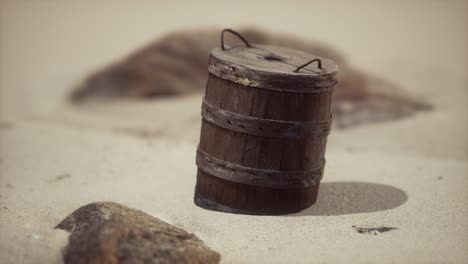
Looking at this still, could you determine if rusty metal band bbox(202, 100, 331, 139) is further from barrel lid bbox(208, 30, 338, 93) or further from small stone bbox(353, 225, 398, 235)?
small stone bbox(353, 225, 398, 235)

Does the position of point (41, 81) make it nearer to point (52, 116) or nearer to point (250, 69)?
point (52, 116)

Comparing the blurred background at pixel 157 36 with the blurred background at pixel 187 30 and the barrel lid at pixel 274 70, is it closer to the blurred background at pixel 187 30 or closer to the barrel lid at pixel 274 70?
the blurred background at pixel 187 30

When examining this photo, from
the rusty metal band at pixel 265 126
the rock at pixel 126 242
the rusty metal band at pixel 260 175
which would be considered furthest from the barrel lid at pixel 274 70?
the rock at pixel 126 242

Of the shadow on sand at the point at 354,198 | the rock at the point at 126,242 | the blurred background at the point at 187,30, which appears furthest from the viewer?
the blurred background at the point at 187,30

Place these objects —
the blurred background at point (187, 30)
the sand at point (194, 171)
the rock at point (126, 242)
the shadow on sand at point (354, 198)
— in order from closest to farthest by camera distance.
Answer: the rock at point (126, 242) < the sand at point (194, 171) < the shadow on sand at point (354, 198) < the blurred background at point (187, 30)

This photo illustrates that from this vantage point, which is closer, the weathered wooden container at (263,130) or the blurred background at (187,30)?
the weathered wooden container at (263,130)

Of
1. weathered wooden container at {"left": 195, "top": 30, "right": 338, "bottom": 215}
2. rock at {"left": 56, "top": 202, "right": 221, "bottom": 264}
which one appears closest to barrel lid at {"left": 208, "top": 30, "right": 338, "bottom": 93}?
weathered wooden container at {"left": 195, "top": 30, "right": 338, "bottom": 215}
